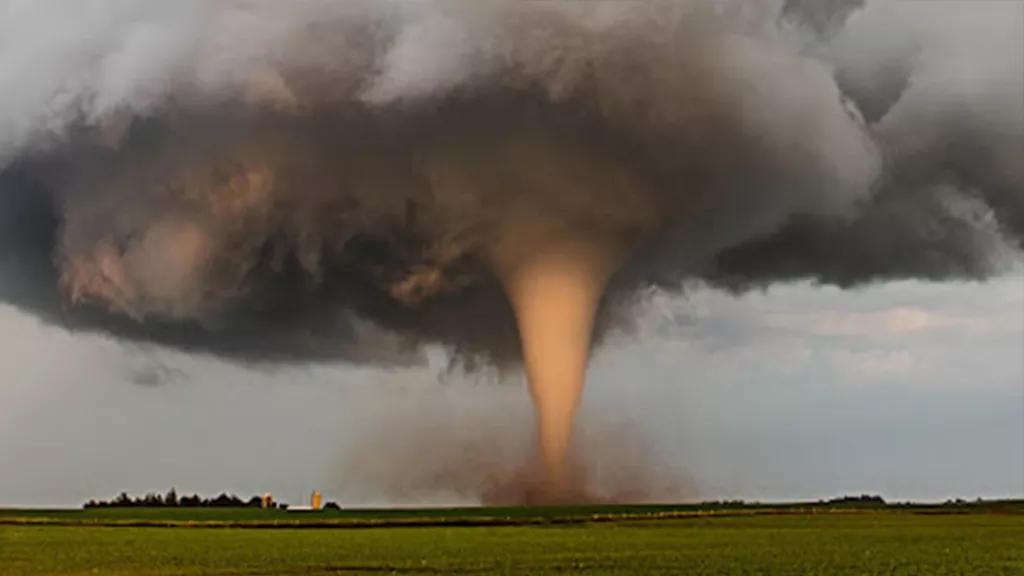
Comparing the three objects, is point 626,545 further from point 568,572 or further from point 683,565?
point 568,572

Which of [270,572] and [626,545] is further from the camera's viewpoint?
[626,545]

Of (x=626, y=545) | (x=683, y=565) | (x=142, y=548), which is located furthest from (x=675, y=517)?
(x=683, y=565)

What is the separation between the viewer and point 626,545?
228 feet

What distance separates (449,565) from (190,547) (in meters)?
27.0

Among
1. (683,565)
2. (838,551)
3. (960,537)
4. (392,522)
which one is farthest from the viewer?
(392,522)

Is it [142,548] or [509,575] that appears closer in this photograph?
[509,575]

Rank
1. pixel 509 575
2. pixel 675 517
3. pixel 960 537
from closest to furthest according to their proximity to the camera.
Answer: pixel 509 575, pixel 960 537, pixel 675 517

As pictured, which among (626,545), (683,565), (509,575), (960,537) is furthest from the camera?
(960,537)

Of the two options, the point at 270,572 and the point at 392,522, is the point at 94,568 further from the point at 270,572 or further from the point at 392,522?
the point at 392,522

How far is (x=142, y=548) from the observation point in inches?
2793

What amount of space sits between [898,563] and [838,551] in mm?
10731

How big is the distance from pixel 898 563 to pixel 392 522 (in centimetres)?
8927

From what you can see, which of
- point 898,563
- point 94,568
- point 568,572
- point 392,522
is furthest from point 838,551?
point 392,522

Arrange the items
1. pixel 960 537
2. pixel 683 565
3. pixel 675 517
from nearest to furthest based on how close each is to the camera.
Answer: pixel 683 565, pixel 960 537, pixel 675 517
